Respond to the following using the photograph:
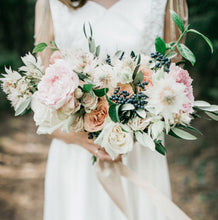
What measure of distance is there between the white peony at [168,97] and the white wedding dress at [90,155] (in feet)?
2.02

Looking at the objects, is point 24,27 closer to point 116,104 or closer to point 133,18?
point 133,18

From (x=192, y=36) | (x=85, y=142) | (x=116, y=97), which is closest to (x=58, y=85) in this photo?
(x=116, y=97)

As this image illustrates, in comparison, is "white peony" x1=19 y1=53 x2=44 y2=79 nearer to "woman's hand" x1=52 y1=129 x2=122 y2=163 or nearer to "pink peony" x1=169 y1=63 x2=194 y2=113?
"woman's hand" x1=52 y1=129 x2=122 y2=163

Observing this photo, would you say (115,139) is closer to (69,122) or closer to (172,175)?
(69,122)

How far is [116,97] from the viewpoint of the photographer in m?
1.05

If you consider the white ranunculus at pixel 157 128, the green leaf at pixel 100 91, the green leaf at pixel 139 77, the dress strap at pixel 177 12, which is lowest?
the white ranunculus at pixel 157 128

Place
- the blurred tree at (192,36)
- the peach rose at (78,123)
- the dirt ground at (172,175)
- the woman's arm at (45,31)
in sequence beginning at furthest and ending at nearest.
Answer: the blurred tree at (192,36)
the dirt ground at (172,175)
the woman's arm at (45,31)
the peach rose at (78,123)

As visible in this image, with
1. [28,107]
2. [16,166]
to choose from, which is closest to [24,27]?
[16,166]

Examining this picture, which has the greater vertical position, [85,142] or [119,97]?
[119,97]

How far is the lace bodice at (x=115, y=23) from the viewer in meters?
1.52

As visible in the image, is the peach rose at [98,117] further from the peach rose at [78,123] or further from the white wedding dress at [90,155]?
the white wedding dress at [90,155]

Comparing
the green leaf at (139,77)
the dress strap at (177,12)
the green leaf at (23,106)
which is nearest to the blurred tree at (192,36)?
the dress strap at (177,12)

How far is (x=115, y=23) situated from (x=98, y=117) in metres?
0.66

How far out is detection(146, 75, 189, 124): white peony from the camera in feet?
3.02
